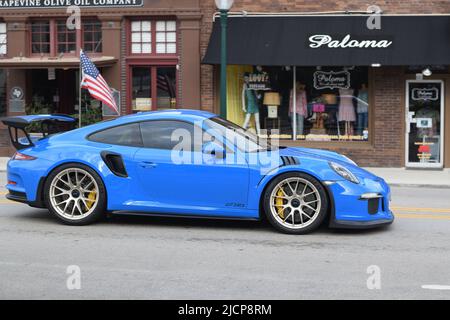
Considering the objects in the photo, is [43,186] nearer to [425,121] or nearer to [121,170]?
[121,170]

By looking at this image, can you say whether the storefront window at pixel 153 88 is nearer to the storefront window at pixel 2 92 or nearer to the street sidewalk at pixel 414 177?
the storefront window at pixel 2 92

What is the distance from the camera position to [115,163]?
25.0 feet

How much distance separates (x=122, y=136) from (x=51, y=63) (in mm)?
9585

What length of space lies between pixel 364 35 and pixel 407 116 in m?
2.33

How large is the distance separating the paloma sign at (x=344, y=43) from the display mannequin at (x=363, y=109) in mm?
1289

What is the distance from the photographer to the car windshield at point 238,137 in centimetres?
759

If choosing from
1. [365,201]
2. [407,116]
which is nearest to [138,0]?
[407,116]

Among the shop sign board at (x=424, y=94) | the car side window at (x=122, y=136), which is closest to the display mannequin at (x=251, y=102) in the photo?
the shop sign board at (x=424, y=94)

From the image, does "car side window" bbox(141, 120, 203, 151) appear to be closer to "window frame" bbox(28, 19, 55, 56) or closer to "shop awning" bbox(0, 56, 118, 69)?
"shop awning" bbox(0, 56, 118, 69)

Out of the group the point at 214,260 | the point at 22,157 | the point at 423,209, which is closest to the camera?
the point at 214,260

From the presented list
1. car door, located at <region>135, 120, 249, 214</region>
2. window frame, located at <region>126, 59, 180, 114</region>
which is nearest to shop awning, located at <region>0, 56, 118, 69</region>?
window frame, located at <region>126, 59, 180, 114</region>

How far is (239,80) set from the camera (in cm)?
1694

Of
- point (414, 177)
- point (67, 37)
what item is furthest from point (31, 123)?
point (67, 37)
